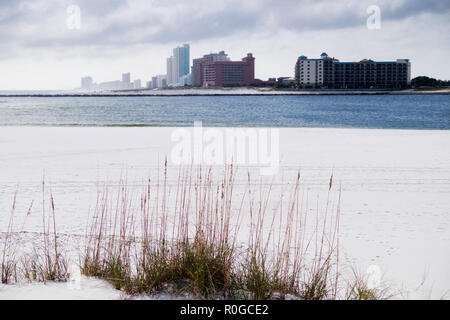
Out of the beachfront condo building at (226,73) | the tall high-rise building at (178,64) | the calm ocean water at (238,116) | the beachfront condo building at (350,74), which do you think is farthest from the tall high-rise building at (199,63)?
the calm ocean water at (238,116)

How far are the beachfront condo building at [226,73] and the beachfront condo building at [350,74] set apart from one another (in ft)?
85.9

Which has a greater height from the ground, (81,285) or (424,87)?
(424,87)

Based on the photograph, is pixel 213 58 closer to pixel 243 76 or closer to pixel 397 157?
pixel 243 76

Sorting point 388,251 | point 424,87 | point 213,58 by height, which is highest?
point 213,58

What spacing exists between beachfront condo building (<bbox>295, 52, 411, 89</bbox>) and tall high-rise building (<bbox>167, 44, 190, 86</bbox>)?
134 feet

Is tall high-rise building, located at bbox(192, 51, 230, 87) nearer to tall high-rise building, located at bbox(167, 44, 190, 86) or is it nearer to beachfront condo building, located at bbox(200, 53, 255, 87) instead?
beachfront condo building, located at bbox(200, 53, 255, 87)

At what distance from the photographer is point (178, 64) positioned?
141m

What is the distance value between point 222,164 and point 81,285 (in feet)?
21.9

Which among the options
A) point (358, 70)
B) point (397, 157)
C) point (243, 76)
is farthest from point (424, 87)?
point (397, 157)

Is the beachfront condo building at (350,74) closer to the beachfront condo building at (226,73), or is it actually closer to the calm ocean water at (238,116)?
the beachfront condo building at (226,73)

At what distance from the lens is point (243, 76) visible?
14238 centimetres

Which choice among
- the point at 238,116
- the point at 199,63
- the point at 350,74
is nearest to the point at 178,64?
the point at 199,63

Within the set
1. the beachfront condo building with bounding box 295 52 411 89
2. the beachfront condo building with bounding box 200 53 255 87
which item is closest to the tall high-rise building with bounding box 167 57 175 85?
the beachfront condo building with bounding box 200 53 255 87

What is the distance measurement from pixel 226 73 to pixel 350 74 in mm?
43266
